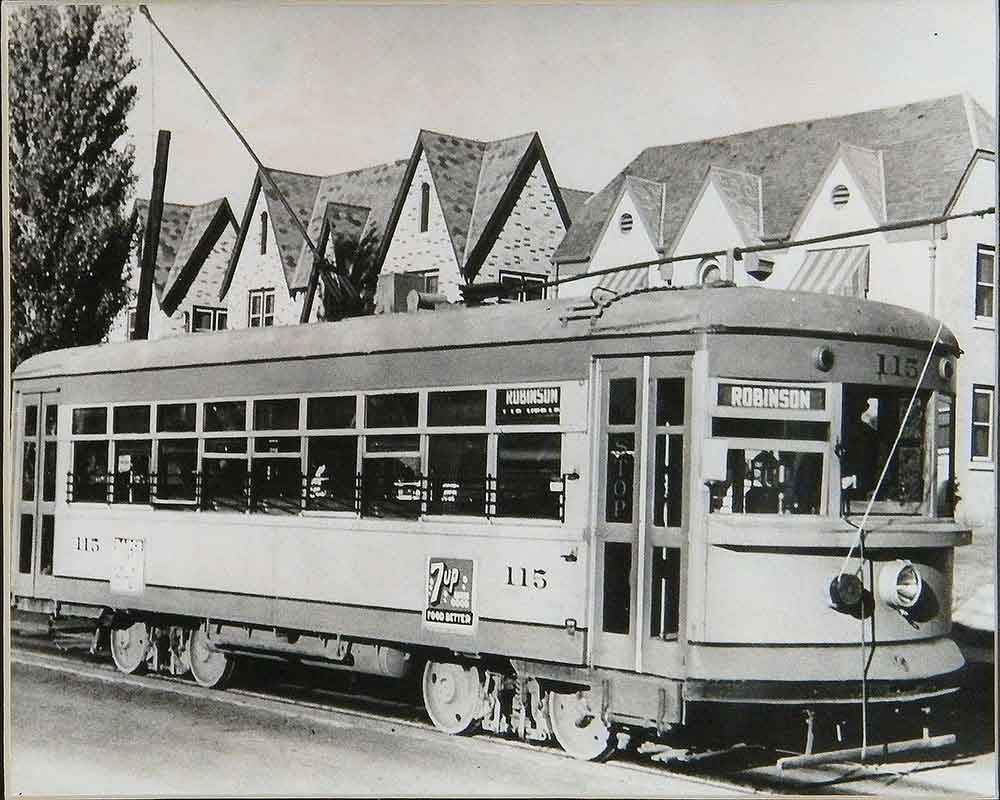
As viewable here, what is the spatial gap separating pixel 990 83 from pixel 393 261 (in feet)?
22.6

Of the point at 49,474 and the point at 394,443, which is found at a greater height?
the point at 394,443

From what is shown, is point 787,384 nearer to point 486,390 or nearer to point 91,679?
point 486,390

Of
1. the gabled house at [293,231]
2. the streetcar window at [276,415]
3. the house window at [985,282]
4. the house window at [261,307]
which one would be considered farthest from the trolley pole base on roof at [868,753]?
the house window at [261,307]

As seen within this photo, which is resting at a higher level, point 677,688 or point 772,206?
point 772,206

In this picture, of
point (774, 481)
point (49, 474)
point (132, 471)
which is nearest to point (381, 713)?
point (132, 471)

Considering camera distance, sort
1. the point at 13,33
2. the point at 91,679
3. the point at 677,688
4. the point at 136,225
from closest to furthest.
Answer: the point at 677,688 → the point at 13,33 → the point at 91,679 → the point at 136,225

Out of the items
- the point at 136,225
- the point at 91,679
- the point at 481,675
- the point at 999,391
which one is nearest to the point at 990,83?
the point at 999,391

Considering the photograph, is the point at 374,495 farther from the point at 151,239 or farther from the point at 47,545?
the point at 47,545

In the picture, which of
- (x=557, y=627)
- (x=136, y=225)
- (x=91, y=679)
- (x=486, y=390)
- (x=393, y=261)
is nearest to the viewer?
(x=557, y=627)

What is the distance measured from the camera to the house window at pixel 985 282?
8758 millimetres

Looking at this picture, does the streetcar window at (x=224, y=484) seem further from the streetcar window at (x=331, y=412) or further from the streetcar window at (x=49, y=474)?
the streetcar window at (x=49, y=474)

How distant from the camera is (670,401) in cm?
832

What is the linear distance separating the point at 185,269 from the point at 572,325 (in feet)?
19.0

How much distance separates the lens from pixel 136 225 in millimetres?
12266
